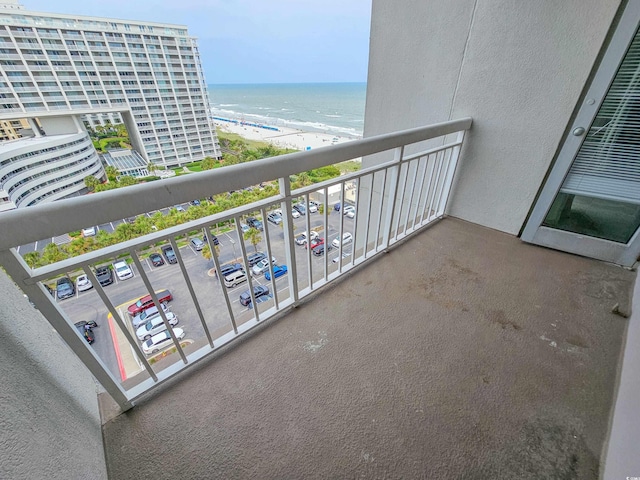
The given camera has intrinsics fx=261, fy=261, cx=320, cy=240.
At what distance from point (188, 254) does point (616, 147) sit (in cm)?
253

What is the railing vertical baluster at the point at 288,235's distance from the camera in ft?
3.87

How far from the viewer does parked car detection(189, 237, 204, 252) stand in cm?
105

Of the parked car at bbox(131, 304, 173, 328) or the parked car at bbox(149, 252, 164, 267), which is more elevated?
the parked car at bbox(149, 252, 164, 267)

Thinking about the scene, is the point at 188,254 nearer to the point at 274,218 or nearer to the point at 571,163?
the point at 274,218

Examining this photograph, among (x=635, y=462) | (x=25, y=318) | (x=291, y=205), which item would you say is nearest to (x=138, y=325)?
(x=25, y=318)

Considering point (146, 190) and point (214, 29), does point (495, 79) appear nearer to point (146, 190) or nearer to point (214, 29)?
point (214, 29)

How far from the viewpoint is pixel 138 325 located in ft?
3.39

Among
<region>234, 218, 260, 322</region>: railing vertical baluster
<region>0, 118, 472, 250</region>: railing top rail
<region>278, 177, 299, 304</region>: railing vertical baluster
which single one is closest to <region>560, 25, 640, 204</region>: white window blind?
<region>0, 118, 472, 250</region>: railing top rail

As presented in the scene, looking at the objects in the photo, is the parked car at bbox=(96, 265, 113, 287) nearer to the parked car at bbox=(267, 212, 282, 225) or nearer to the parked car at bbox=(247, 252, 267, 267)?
the parked car at bbox=(247, 252, 267, 267)

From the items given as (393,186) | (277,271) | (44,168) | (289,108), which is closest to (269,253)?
(277,271)

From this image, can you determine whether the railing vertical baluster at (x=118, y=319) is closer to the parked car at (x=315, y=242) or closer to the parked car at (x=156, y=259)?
the parked car at (x=156, y=259)

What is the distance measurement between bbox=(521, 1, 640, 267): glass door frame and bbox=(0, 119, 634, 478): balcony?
23 cm

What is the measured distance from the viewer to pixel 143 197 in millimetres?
796

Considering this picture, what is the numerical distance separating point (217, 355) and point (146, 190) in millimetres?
900
